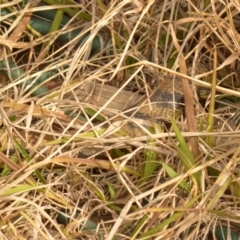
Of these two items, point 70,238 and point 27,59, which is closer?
point 70,238

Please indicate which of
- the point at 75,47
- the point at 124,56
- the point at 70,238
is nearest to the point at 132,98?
the point at 124,56

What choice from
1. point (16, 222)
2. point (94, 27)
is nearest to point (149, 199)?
point (16, 222)

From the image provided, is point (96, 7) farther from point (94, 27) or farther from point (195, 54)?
point (195, 54)

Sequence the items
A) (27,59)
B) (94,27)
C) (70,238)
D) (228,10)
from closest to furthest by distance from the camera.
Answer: (70,238) < (228,10) < (94,27) < (27,59)

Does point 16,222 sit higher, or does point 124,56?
point 124,56

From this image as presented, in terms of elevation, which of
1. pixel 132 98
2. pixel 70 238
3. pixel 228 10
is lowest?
pixel 70 238

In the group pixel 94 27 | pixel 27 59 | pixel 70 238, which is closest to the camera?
pixel 70 238

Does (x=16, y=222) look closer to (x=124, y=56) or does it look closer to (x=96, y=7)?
(x=124, y=56)
